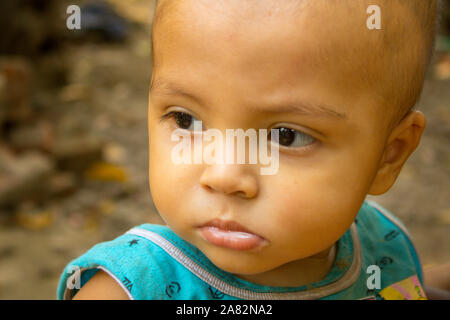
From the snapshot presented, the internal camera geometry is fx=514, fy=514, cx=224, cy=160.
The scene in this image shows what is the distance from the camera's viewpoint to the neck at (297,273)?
Result: 1299 millimetres

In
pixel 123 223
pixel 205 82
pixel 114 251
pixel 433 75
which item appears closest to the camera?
pixel 205 82

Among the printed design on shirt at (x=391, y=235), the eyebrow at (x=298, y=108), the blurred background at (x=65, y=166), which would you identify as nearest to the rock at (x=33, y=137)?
the blurred background at (x=65, y=166)

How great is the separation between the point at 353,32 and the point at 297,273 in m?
0.63

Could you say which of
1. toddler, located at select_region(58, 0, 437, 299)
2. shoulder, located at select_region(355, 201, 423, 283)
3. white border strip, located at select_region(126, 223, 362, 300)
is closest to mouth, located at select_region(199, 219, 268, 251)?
toddler, located at select_region(58, 0, 437, 299)

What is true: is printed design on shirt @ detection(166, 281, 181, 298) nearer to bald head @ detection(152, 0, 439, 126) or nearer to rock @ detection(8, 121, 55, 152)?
bald head @ detection(152, 0, 439, 126)

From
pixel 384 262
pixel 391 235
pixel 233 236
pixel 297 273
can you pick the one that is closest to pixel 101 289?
pixel 233 236

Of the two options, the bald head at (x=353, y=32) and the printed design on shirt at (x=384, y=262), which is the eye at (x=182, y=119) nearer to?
the bald head at (x=353, y=32)

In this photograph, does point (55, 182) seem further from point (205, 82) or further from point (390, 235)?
point (205, 82)

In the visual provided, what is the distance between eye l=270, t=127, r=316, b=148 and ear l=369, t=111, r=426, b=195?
311 millimetres

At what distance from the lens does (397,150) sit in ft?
4.40

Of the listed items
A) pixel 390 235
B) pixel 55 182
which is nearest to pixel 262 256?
pixel 390 235

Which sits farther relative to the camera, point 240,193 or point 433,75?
point 433,75
